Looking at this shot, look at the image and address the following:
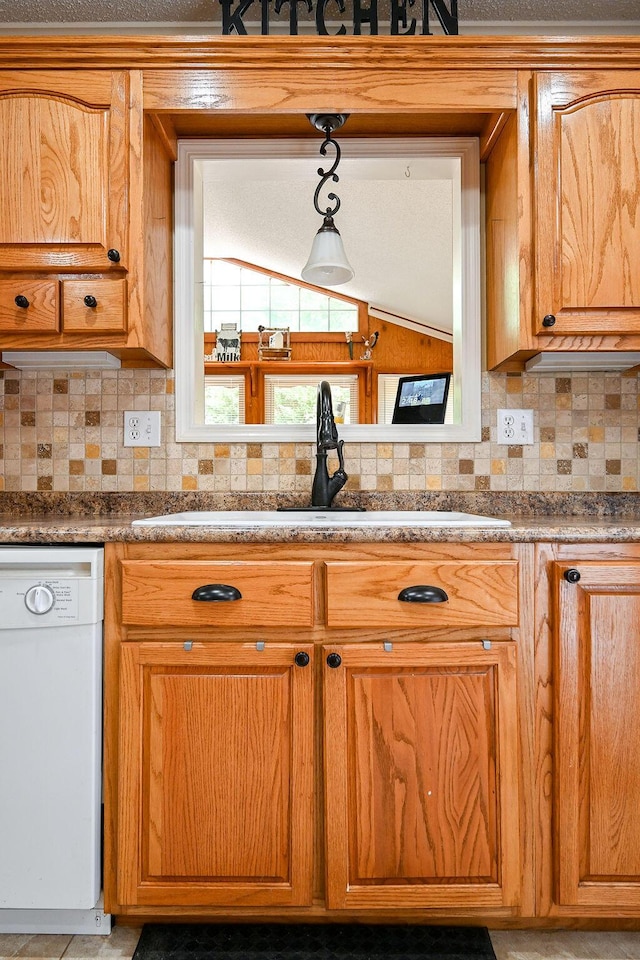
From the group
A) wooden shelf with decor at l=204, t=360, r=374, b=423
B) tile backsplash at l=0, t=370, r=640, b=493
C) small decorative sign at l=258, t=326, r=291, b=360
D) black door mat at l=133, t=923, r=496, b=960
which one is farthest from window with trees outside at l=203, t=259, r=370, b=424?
black door mat at l=133, t=923, r=496, b=960

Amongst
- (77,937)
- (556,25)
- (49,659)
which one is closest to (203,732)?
(49,659)

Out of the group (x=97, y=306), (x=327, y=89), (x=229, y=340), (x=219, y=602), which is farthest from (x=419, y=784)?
(x=229, y=340)

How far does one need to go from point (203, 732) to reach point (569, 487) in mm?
1235

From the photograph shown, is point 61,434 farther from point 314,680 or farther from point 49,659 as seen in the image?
point 314,680

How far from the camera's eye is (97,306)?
151 cm

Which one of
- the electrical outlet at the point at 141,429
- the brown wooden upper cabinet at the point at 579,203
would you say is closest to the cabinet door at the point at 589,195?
the brown wooden upper cabinet at the point at 579,203

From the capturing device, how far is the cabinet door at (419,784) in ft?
4.11

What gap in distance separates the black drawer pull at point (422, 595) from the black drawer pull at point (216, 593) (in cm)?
34

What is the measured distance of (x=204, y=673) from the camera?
4.17ft

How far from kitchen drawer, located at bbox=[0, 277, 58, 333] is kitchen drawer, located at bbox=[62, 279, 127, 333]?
0.09ft

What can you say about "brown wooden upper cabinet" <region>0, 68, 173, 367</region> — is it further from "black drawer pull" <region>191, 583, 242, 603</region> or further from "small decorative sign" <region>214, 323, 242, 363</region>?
"small decorative sign" <region>214, 323, 242, 363</region>

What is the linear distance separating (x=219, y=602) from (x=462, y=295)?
1.19m

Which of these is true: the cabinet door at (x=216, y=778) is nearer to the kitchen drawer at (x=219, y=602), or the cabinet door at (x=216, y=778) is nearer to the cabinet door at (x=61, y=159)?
the kitchen drawer at (x=219, y=602)

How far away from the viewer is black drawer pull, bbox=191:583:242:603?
1.25 metres
